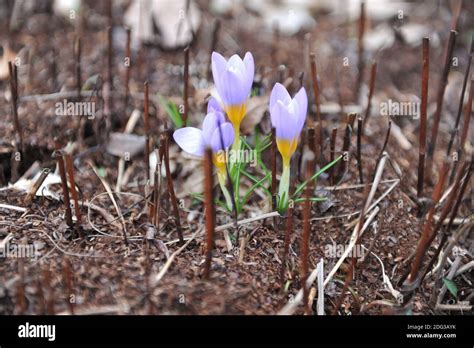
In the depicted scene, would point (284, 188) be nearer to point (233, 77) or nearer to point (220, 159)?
point (220, 159)

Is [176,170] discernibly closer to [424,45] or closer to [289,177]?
[289,177]

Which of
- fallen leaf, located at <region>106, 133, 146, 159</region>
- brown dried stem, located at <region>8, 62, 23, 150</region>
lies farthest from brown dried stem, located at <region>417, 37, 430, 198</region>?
brown dried stem, located at <region>8, 62, 23, 150</region>

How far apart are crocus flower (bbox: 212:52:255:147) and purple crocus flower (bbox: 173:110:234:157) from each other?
8 cm

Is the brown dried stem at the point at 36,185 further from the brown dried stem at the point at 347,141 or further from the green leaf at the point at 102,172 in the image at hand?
the brown dried stem at the point at 347,141

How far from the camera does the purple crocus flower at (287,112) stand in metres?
1.73

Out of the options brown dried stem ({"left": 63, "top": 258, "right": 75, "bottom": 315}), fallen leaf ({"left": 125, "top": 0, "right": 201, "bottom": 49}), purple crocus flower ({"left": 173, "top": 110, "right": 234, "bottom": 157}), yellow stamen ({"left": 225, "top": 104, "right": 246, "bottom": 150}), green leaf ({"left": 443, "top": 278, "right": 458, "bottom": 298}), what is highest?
fallen leaf ({"left": 125, "top": 0, "right": 201, "bottom": 49})

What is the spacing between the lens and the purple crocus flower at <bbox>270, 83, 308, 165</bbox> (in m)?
1.73

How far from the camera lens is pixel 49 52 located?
2.75m

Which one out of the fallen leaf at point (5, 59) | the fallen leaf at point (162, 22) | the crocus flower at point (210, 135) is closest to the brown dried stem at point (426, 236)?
the crocus flower at point (210, 135)

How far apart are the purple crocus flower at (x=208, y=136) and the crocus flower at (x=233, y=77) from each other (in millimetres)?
79

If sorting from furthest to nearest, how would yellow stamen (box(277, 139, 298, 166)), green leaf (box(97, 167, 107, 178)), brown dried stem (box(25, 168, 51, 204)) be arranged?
1. green leaf (box(97, 167, 107, 178))
2. brown dried stem (box(25, 168, 51, 204))
3. yellow stamen (box(277, 139, 298, 166))

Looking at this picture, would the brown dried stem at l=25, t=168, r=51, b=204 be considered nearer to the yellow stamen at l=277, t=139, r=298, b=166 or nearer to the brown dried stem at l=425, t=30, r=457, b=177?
the yellow stamen at l=277, t=139, r=298, b=166
